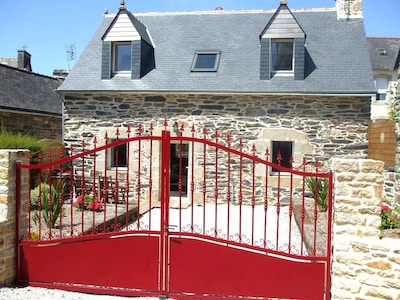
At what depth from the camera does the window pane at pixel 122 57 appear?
11.4 m

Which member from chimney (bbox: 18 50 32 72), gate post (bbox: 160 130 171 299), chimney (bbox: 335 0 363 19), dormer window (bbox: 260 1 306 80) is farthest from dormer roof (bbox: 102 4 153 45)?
chimney (bbox: 18 50 32 72)

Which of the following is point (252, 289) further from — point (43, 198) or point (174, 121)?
point (174, 121)

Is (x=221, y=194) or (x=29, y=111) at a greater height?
(x=29, y=111)

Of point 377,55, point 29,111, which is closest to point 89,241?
point 29,111

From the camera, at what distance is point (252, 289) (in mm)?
4395

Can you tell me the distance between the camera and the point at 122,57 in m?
11.5

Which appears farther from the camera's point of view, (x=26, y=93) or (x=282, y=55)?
A: (x=26, y=93)

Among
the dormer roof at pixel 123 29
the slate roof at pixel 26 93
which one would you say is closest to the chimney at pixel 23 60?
the slate roof at pixel 26 93

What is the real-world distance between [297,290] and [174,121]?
22.6ft

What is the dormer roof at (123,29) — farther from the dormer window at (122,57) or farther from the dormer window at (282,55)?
the dormer window at (282,55)

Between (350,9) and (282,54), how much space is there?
3.09 m

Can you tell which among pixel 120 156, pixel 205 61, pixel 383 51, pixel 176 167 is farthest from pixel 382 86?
pixel 120 156

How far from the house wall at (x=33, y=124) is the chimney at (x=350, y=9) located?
11240mm

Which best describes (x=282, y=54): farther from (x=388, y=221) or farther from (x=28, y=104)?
(x=28, y=104)
